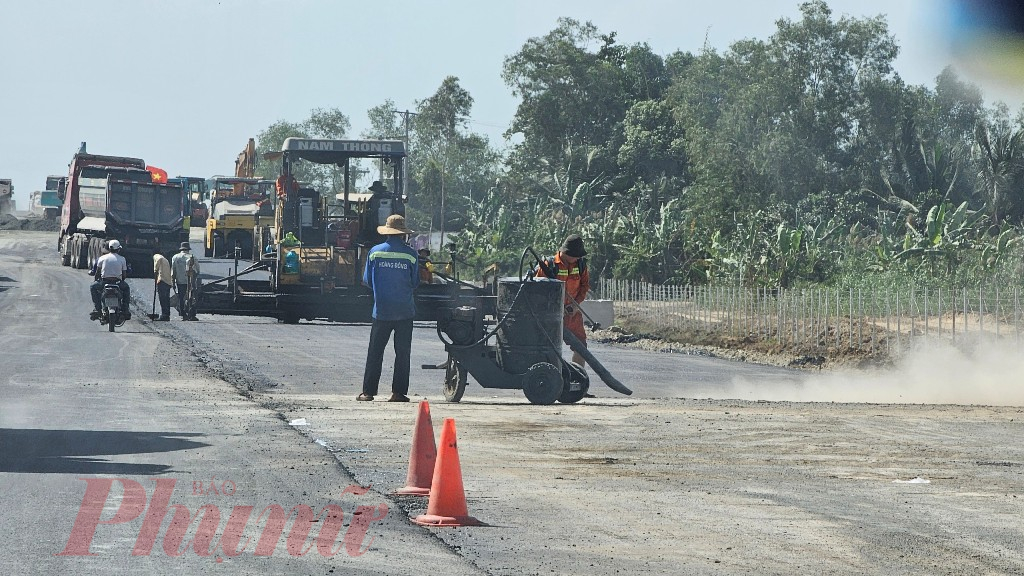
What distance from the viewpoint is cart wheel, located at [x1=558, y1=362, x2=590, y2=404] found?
1535cm

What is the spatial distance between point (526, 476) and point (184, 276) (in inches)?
905

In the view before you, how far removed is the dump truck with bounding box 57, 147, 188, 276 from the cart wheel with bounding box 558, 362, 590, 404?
3279 cm

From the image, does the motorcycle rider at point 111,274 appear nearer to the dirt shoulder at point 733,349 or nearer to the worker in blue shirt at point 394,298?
the dirt shoulder at point 733,349

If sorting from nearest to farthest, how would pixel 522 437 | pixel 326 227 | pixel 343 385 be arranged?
pixel 522 437
pixel 343 385
pixel 326 227

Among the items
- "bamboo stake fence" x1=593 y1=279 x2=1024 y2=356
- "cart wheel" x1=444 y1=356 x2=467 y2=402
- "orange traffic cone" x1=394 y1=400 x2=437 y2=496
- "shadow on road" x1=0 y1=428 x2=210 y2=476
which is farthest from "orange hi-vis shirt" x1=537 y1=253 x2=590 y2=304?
"bamboo stake fence" x1=593 y1=279 x2=1024 y2=356

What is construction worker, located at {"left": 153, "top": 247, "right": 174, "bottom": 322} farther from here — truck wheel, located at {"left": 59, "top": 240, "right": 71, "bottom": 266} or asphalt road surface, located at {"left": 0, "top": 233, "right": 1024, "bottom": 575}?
truck wheel, located at {"left": 59, "top": 240, "right": 71, "bottom": 266}

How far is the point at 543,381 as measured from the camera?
14.9m

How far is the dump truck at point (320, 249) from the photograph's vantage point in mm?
24750

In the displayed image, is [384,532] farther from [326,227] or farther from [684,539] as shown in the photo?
[326,227]

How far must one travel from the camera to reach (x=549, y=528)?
26.6 ft

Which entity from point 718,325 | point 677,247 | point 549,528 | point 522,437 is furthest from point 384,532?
point 677,247

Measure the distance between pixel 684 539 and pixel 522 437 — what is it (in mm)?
4568

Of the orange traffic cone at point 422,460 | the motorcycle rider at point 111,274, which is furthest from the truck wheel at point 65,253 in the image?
the orange traffic cone at point 422,460

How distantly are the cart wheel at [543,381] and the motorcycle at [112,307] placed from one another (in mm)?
15135
